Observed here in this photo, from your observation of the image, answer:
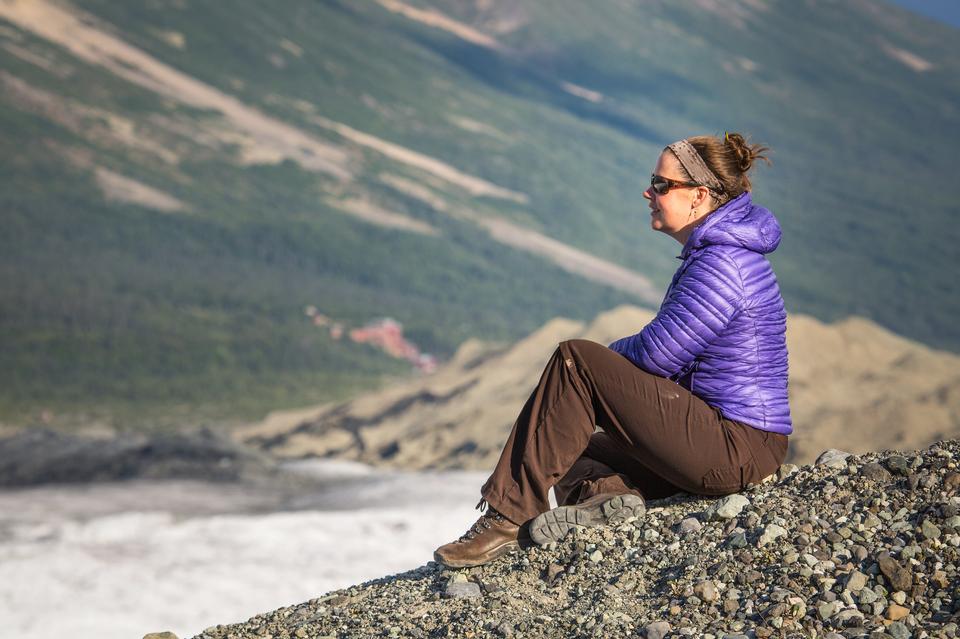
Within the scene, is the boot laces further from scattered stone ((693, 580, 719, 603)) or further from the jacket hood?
the jacket hood

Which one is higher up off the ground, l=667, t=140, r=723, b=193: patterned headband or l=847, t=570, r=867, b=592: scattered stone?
l=667, t=140, r=723, b=193: patterned headband

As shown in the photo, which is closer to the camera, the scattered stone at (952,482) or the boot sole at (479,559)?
the scattered stone at (952,482)

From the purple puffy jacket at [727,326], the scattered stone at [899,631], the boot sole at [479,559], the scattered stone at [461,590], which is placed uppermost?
the purple puffy jacket at [727,326]

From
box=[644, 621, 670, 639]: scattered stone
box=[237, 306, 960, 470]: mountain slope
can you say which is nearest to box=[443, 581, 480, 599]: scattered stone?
box=[644, 621, 670, 639]: scattered stone

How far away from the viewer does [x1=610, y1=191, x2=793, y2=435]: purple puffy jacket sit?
357cm

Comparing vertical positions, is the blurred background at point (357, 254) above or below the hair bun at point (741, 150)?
below

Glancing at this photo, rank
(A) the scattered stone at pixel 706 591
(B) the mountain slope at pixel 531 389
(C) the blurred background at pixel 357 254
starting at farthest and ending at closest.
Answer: (B) the mountain slope at pixel 531 389 → (C) the blurred background at pixel 357 254 → (A) the scattered stone at pixel 706 591

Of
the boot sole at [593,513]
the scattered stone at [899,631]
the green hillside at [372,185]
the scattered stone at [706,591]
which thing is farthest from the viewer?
the green hillside at [372,185]

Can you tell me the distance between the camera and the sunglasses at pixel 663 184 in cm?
372

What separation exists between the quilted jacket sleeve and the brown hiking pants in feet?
0.25

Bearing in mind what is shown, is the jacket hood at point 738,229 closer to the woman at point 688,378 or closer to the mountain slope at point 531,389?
the woman at point 688,378

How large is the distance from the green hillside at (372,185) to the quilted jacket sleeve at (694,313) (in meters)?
15.4

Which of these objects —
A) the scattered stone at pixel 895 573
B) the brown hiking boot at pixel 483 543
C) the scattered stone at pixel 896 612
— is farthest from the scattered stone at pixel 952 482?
the brown hiking boot at pixel 483 543

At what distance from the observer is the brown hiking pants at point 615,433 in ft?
11.8
